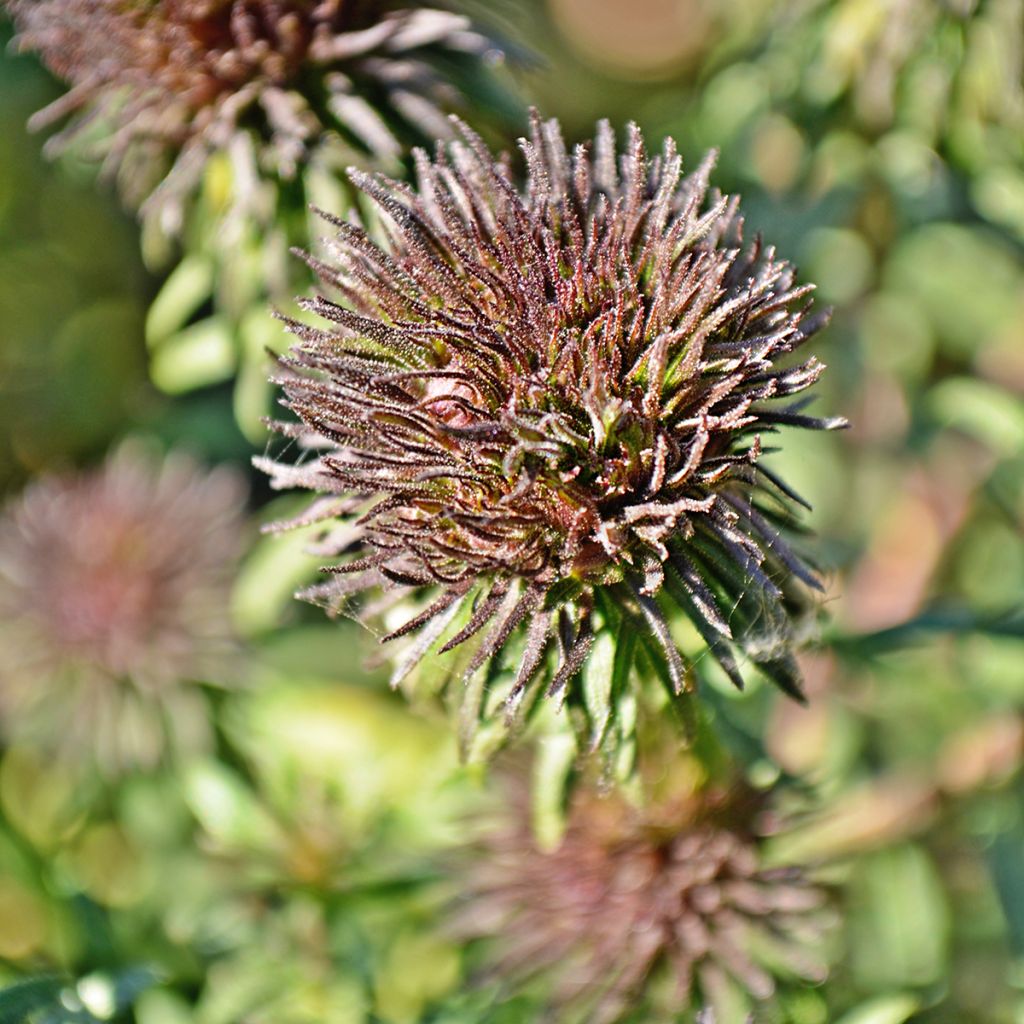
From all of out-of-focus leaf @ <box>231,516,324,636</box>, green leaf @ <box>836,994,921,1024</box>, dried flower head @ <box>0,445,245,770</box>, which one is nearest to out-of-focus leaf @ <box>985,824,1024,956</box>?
green leaf @ <box>836,994,921,1024</box>

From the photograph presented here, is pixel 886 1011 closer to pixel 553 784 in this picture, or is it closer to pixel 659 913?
pixel 659 913

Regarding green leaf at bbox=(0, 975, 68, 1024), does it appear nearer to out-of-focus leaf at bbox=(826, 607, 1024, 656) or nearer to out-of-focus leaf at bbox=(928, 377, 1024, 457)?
out-of-focus leaf at bbox=(826, 607, 1024, 656)

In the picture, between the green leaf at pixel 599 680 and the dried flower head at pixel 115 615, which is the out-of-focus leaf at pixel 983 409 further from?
the dried flower head at pixel 115 615

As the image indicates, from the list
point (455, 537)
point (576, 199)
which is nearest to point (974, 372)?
point (576, 199)

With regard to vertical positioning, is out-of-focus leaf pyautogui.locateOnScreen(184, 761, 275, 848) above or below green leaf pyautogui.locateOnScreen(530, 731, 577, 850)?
below

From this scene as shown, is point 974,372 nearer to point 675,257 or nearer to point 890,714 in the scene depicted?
point 890,714

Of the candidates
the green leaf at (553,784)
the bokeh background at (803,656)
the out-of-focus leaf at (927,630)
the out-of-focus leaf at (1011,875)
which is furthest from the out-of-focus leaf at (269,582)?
the out-of-focus leaf at (1011,875)
